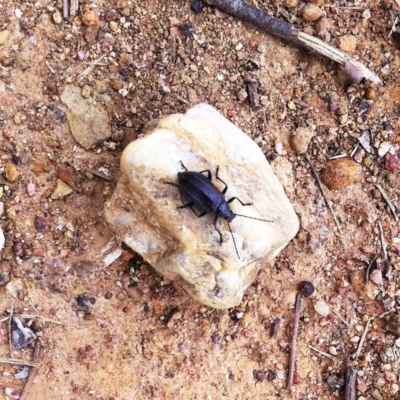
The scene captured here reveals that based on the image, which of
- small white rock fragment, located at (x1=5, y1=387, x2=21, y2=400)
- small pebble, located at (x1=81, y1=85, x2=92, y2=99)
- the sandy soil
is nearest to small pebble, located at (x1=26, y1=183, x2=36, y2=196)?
the sandy soil

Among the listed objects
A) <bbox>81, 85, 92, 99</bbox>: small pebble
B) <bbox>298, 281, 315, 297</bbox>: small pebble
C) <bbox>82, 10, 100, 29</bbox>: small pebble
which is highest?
<bbox>82, 10, 100, 29</bbox>: small pebble

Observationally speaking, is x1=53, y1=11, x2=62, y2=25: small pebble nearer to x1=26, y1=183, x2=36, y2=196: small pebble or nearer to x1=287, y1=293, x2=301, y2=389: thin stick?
x1=26, y1=183, x2=36, y2=196: small pebble

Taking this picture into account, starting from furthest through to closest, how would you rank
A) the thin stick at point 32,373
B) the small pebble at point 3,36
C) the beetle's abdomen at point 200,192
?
the thin stick at point 32,373 < the small pebble at point 3,36 < the beetle's abdomen at point 200,192

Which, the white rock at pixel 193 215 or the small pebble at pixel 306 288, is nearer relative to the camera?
the white rock at pixel 193 215

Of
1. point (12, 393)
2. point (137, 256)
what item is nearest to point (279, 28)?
point (137, 256)

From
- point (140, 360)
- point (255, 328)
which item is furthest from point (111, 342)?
point (255, 328)

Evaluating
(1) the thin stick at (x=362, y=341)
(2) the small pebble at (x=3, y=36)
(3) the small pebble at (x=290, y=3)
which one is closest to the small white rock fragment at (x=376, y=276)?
(1) the thin stick at (x=362, y=341)

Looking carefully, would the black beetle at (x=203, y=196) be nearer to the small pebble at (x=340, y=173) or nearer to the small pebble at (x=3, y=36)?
the small pebble at (x=340, y=173)

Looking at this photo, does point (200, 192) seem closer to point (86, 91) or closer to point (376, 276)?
point (86, 91)
